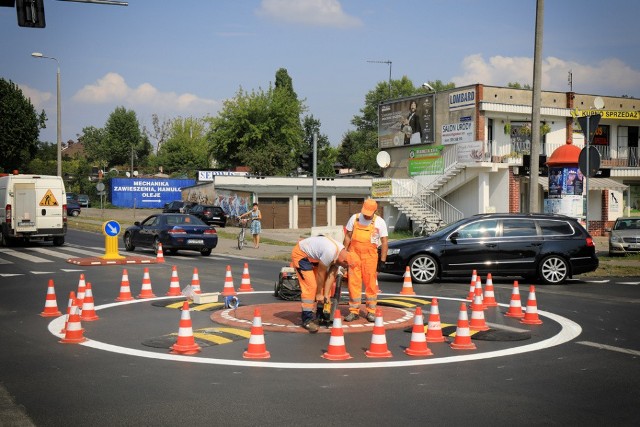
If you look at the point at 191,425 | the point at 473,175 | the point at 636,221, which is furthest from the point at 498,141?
the point at 191,425

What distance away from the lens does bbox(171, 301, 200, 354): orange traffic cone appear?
8344 millimetres

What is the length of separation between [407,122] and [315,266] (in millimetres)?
36052

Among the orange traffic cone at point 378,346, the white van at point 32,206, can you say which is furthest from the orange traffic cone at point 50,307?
the white van at point 32,206

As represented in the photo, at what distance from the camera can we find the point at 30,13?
1299 cm

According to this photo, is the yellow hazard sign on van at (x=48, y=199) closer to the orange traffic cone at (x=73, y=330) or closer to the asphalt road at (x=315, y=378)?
the asphalt road at (x=315, y=378)

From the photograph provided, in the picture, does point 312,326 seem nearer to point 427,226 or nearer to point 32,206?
point 32,206

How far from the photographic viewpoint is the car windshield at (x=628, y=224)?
2528 centimetres

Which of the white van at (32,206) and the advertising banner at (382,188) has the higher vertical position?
the advertising banner at (382,188)

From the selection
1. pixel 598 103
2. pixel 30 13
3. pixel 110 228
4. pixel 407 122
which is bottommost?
pixel 110 228

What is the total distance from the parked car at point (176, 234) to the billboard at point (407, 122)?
21.1 meters

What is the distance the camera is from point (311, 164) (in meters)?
24.8

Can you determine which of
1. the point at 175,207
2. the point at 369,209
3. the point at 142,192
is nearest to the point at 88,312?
the point at 369,209

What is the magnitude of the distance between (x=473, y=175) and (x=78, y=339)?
31103 millimetres

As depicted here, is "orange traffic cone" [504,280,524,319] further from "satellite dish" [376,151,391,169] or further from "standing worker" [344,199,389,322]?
"satellite dish" [376,151,391,169]
